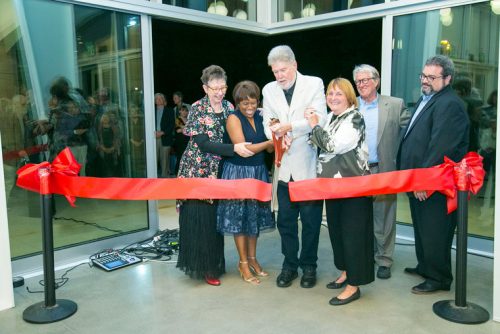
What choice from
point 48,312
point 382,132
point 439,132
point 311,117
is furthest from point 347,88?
point 48,312

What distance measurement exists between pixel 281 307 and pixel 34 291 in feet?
6.04

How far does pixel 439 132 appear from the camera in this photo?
120 inches

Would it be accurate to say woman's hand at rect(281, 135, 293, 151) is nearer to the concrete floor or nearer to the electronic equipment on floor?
the concrete floor

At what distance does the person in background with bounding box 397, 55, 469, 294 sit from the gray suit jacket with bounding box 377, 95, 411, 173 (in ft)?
0.87

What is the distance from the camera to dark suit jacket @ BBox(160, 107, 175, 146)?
7.55 m

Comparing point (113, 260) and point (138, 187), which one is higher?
point (138, 187)

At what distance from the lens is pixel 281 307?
3.10 m

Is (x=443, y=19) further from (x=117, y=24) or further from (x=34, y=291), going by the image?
(x=34, y=291)

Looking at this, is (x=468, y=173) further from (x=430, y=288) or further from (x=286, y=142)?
(x=286, y=142)

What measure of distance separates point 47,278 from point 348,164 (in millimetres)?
2070

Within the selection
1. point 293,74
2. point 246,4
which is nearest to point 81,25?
point 293,74

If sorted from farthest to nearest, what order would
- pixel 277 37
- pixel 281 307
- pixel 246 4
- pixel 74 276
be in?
pixel 277 37
pixel 246 4
pixel 74 276
pixel 281 307

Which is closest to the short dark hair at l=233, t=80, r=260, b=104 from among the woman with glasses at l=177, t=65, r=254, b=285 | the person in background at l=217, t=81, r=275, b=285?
the person in background at l=217, t=81, r=275, b=285

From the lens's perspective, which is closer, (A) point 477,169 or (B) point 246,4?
(A) point 477,169
